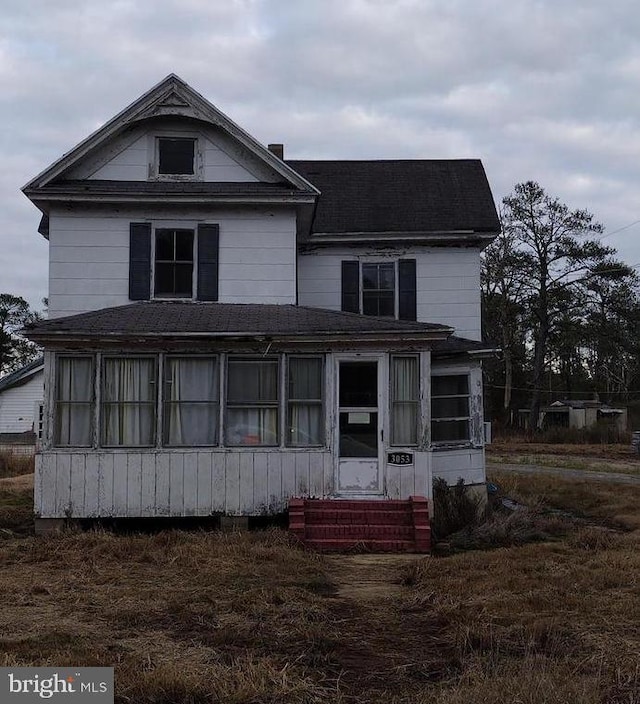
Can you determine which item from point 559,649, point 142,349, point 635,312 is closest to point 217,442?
point 142,349

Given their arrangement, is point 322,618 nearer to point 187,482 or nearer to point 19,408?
point 187,482

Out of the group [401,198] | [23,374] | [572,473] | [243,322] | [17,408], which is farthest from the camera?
[17,408]

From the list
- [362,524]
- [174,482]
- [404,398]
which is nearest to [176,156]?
[174,482]

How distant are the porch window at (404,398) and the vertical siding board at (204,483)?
2927mm

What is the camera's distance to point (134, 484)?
41.1ft

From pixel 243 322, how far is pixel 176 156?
3.89 meters

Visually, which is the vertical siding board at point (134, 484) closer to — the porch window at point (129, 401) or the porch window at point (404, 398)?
the porch window at point (129, 401)

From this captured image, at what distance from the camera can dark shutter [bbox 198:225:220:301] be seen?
578 inches

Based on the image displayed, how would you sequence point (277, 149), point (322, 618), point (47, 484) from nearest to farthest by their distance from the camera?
point (322, 618) < point (47, 484) < point (277, 149)

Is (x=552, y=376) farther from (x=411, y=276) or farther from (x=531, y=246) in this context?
(x=411, y=276)

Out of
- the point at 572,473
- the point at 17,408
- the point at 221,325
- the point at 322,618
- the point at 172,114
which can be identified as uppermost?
the point at 172,114

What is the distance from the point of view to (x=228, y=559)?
1009 cm

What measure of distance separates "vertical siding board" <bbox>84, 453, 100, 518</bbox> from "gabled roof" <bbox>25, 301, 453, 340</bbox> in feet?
6.45

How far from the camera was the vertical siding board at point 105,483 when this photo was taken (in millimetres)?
12469
